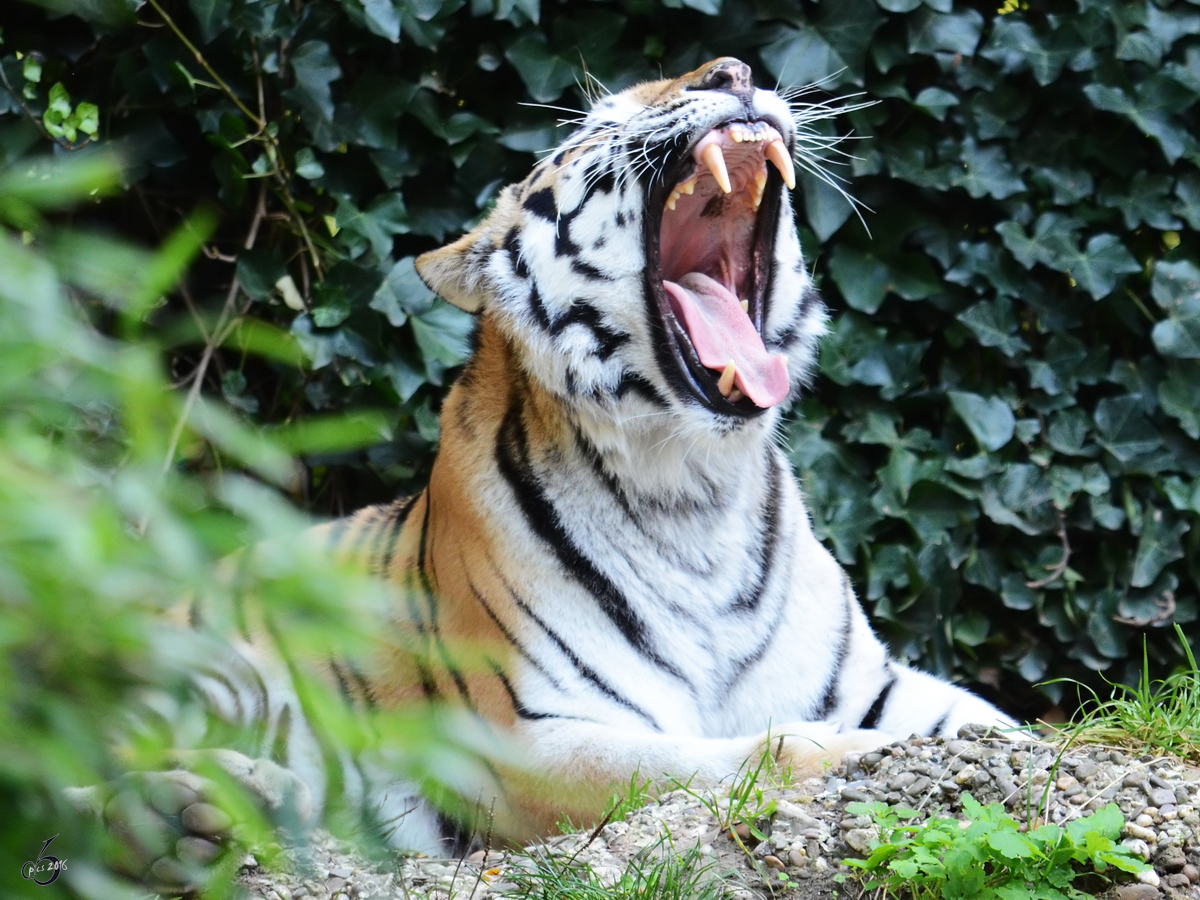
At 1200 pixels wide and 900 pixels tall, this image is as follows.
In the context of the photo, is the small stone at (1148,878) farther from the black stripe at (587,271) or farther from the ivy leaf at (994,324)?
the ivy leaf at (994,324)

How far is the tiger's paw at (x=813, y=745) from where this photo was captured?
2047mm

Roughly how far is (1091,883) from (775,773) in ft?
1.80

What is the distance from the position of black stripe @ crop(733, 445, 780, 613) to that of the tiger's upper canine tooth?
654mm

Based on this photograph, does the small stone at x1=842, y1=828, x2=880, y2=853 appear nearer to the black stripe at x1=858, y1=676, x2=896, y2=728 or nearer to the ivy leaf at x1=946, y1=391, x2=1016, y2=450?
the black stripe at x1=858, y1=676, x2=896, y2=728

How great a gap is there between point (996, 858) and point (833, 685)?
91cm

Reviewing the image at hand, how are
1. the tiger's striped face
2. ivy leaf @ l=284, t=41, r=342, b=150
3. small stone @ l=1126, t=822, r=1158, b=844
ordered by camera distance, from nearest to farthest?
small stone @ l=1126, t=822, r=1158, b=844
the tiger's striped face
ivy leaf @ l=284, t=41, r=342, b=150

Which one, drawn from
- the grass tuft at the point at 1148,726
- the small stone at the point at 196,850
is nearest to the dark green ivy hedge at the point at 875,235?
the grass tuft at the point at 1148,726

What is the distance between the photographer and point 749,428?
235 cm

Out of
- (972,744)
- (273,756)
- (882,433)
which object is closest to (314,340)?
(273,756)

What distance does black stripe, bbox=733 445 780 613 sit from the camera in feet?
7.92

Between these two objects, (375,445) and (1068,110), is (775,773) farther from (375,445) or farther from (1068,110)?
(1068,110)

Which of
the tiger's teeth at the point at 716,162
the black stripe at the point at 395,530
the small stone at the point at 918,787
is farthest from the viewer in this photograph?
the black stripe at the point at 395,530

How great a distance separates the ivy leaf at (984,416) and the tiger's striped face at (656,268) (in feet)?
3.79

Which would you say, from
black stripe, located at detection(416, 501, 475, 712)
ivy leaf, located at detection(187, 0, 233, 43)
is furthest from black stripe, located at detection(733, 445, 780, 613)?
ivy leaf, located at detection(187, 0, 233, 43)
